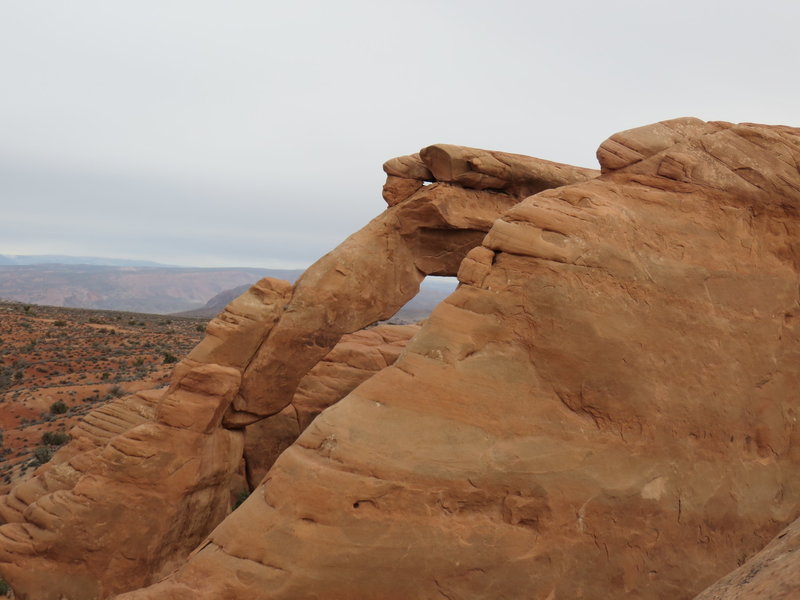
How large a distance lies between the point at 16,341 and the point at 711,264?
140 feet

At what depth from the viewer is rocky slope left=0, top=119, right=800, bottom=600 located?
8078 mm

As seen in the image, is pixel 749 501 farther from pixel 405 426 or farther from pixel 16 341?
pixel 16 341

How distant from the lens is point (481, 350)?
29.7ft

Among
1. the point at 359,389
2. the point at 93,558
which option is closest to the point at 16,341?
the point at 93,558

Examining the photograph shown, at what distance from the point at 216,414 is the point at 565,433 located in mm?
7686

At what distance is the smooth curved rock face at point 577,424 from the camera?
317 inches

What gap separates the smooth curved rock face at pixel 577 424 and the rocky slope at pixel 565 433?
0.03 m

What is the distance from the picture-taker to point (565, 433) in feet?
29.1

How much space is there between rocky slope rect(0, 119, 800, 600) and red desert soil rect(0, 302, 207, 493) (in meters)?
12.6

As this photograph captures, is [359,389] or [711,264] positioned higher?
[711,264]

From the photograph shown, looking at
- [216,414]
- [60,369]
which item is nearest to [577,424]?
[216,414]

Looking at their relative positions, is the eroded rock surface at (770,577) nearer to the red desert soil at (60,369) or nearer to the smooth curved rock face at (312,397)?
the smooth curved rock face at (312,397)

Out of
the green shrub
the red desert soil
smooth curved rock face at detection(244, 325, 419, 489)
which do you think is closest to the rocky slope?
smooth curved rock face at detection(244, 325, 419, 489)

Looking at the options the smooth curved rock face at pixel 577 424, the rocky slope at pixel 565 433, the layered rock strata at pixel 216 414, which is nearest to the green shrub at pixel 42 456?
the layered rock strata at pixel 216 414
